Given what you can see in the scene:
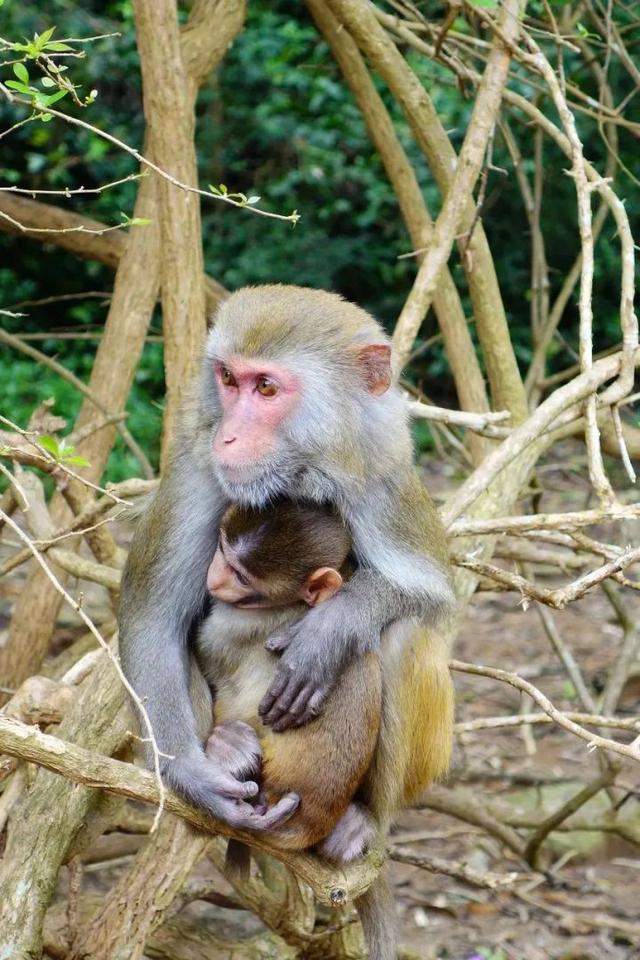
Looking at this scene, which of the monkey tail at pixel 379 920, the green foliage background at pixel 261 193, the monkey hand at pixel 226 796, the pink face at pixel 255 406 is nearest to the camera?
the monkey hand at pixel 226 796

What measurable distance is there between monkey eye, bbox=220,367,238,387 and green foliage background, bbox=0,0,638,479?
831 centimetres

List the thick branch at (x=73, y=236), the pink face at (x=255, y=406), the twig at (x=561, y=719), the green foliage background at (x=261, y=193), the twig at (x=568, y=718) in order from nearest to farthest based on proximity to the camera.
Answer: the twig at (x=561, y=719), the pink face at (x=255, y=406), the twig at (x=568, y=718), the thick branch at (x=73, y=236), the green foliage background at (x=261, y=193)

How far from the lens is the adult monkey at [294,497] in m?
3.47

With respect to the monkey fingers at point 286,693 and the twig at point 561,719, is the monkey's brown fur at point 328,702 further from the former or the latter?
the twig at point 561,719

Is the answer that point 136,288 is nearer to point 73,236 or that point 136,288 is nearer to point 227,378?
point 73,236

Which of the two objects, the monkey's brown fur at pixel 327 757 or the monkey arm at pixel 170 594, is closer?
the monkey's brown fur at pixel 327 757

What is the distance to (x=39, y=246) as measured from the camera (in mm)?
12875

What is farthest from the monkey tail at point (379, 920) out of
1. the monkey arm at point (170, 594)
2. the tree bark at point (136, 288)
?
the tree bark at point (136, 288)

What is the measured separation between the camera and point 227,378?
3.66m

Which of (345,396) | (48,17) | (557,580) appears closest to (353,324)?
(345,396)

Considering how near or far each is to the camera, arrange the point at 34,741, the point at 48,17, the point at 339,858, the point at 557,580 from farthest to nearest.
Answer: the point at 48,17 < the point at 557,580 < the point at 339,858 < the point at 34,741

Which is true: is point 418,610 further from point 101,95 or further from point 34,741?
point 101,95

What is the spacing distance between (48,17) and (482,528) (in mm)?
9246

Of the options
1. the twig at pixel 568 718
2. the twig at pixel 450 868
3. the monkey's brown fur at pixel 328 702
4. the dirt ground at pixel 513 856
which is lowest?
the dirt ground at pixel 513 856
